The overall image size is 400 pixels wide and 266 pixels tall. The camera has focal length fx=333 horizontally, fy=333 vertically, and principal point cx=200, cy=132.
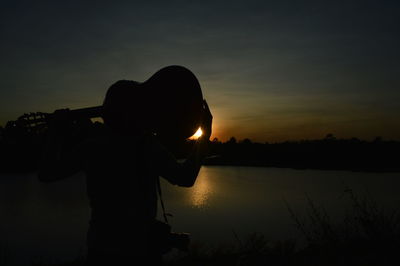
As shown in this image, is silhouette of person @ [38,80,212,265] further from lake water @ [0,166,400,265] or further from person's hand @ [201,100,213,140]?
lake water @ [0,166,400,265]

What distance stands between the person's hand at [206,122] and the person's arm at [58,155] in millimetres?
700

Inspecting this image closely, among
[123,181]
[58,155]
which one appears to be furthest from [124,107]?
[58,155]

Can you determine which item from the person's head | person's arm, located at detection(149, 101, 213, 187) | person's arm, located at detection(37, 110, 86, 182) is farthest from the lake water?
the person's head

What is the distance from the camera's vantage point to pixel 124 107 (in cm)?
167

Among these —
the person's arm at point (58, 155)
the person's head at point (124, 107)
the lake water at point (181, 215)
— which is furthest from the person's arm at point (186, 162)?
the lake water at point (181, 215)

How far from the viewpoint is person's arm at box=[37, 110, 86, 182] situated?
73.5 inches

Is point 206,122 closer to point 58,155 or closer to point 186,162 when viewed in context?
point 186,162

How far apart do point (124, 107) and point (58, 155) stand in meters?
0.54

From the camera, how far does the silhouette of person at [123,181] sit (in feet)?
5.82

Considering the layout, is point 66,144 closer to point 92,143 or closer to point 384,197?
point 92,143

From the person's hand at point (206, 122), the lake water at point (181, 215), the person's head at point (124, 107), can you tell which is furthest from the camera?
the lake water at point (181, 215)

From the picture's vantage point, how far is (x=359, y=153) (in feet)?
331

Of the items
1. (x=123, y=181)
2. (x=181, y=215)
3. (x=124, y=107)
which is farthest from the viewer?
(x=181, y=215)

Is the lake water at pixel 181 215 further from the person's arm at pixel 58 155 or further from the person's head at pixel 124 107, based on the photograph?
the person's head at pixel 124 107
